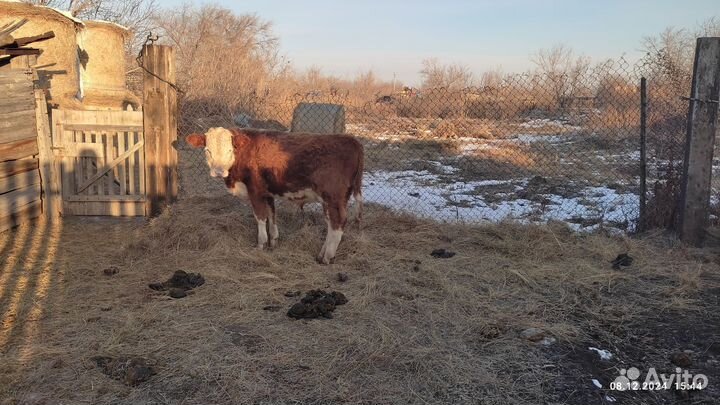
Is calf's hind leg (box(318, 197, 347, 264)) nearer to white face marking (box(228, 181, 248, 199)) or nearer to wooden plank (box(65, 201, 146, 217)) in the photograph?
white face marking (box(228, 181, 248, 199))

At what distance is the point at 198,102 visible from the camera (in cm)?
1708

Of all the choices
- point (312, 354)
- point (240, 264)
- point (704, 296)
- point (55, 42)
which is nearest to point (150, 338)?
point (312, 354)

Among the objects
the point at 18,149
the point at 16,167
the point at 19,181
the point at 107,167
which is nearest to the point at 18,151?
the point at 18,149

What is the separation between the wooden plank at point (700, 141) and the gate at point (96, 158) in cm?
677

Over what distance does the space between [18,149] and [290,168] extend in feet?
12.1

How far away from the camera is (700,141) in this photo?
6.04 meters

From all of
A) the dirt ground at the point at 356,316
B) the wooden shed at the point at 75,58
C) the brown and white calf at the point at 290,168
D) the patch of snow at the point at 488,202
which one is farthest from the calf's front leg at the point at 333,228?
the wooden shed at the point at 75,58

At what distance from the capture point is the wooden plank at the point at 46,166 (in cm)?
691

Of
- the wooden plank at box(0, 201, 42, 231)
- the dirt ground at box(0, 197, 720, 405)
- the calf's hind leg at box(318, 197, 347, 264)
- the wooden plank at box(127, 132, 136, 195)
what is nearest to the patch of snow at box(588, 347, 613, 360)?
the dirt ground at box(0, 197, 720, 405)

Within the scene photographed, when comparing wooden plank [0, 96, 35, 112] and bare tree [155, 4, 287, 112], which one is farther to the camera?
bare tree [155, 4, 287, 112]

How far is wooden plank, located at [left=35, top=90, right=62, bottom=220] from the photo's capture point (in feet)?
22.7

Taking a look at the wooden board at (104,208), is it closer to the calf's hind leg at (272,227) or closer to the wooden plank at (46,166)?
the wooden plank at (46,166)

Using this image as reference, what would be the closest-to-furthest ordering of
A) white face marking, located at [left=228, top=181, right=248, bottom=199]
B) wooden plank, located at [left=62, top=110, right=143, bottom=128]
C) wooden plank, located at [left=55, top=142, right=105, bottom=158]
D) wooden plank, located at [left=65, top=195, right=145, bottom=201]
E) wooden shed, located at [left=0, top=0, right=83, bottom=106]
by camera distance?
white face marking, located at [left=228, top=181, right=248, bottom=199], wooden plank, located at [left=62, top=110, right=143, bottom=128], wooden plank, located at [left=55, top=142, right=105, bottom=158], wooden plank, located at [left=65, top=195, right=145, bottom=201], wooden shed, located at [left=0, top=0, right=83, bottom=106]

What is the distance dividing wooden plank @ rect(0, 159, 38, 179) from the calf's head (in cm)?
275
